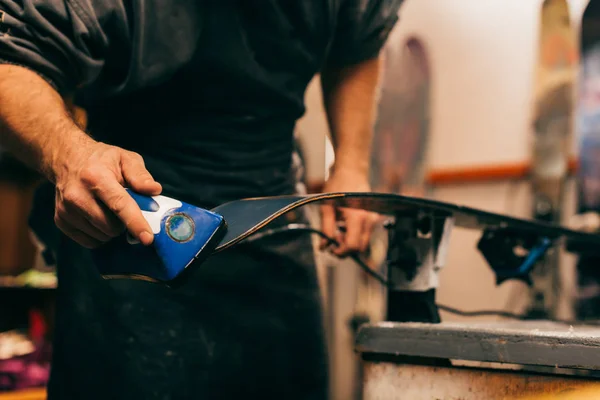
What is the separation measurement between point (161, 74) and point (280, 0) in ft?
0.77

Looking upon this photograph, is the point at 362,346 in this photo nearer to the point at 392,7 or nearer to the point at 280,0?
the point at 280,0

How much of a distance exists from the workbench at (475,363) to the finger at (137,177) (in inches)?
11.5

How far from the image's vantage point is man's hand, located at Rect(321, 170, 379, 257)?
105 centimetres

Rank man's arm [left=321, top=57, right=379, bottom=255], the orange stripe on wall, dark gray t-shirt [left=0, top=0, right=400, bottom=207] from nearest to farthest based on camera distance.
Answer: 1. dark gray t-shirt [left=0, top=0, right=400, bottom=207]
2. man's arm [left=321, top=57, right=379, bottom=255]
3. the orange stripe on wall

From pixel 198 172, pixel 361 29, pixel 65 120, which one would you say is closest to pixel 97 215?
pixel 65 120

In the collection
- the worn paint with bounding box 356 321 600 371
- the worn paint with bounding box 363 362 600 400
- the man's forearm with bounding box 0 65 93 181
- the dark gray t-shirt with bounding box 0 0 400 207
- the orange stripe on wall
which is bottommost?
the worn paint with bounding box 363 362 600 400

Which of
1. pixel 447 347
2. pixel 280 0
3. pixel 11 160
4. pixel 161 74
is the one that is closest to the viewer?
pixel 447 347

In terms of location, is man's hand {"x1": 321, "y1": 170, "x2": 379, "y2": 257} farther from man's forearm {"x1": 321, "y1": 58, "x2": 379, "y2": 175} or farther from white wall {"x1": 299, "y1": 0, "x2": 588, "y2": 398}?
white wall {"x1": 299, "y1": 0, "x2": 588, "y2": 398}

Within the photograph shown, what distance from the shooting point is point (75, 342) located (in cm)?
87

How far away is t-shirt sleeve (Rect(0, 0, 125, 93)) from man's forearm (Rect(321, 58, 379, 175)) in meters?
0.55

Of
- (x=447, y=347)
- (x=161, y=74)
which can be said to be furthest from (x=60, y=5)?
(x=447, y=347)

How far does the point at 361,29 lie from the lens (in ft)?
3.63

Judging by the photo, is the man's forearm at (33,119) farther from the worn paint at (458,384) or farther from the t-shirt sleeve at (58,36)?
the worn paint at (458,384)

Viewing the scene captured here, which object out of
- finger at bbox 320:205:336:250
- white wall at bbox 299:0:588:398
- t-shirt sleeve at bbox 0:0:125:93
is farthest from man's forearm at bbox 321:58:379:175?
white wall at bbox 299:0:588:398
